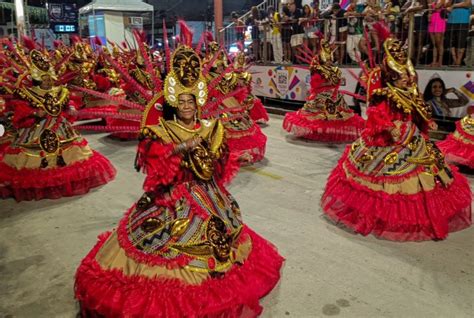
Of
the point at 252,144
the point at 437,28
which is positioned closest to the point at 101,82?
the point at 252,144

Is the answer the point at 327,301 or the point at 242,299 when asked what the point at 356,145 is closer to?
the point at 327,301

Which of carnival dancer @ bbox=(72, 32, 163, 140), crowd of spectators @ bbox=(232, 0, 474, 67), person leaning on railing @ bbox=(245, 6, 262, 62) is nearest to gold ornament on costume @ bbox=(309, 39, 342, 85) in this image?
crowd of spectators @ bbox=(232, 0, 474, 67)

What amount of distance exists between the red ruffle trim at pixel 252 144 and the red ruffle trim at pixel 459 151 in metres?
2.64

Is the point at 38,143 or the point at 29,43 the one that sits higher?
the point at 29,43

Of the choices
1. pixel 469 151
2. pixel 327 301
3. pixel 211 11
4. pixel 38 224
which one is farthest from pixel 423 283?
pixel 211 11

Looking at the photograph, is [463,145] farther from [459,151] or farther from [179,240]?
[179,240]

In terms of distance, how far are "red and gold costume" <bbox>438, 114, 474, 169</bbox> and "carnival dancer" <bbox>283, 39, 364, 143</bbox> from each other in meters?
2.08

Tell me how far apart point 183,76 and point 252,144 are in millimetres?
4112

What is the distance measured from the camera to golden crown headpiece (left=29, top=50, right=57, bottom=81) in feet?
16.8

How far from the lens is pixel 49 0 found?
84.1 feet

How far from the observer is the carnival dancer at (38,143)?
5156 mm

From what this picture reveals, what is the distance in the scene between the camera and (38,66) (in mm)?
5156

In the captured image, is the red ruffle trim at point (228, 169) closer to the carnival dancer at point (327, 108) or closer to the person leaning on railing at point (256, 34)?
the carnival dancer at point (327, 108)

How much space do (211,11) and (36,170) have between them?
56.7ft
